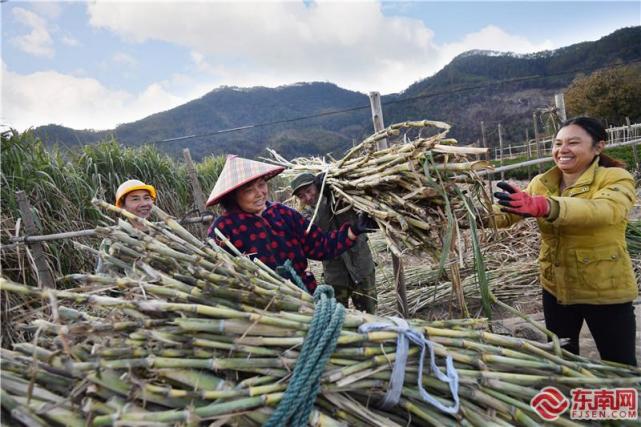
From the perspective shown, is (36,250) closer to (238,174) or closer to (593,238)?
(238,174)

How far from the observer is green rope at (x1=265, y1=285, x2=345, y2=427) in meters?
0.93

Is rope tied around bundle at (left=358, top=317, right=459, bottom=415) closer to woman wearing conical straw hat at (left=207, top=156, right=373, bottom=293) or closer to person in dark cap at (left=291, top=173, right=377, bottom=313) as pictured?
woman wearing conical straw hat at (left=207, top=156, right=373, bottom=293)

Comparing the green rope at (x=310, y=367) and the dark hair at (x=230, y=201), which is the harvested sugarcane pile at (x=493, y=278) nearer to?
the dark hair at (x=230, y=201)

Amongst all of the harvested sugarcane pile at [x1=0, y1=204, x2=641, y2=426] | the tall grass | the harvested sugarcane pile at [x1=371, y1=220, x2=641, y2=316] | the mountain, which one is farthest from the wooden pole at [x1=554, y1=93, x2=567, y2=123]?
the mountain

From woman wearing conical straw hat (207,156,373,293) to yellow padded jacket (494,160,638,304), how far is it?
102 cm

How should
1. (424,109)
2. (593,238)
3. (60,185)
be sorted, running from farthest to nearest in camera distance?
(424,109) → (60,185) → (593,238)

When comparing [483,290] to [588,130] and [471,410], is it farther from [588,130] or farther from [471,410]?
[588,130]

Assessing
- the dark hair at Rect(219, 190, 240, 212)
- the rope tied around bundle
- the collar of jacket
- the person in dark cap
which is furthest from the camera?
the person in dark cap

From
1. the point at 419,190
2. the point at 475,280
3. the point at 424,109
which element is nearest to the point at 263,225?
the point at 419,190

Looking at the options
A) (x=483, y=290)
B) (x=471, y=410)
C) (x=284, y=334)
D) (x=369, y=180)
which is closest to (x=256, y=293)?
(x=284, y=334)

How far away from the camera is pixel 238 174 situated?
2016 mm

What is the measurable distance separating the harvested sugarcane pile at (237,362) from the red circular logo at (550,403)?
0.02m

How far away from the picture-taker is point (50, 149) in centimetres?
489

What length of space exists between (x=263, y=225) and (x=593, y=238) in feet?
5.67
